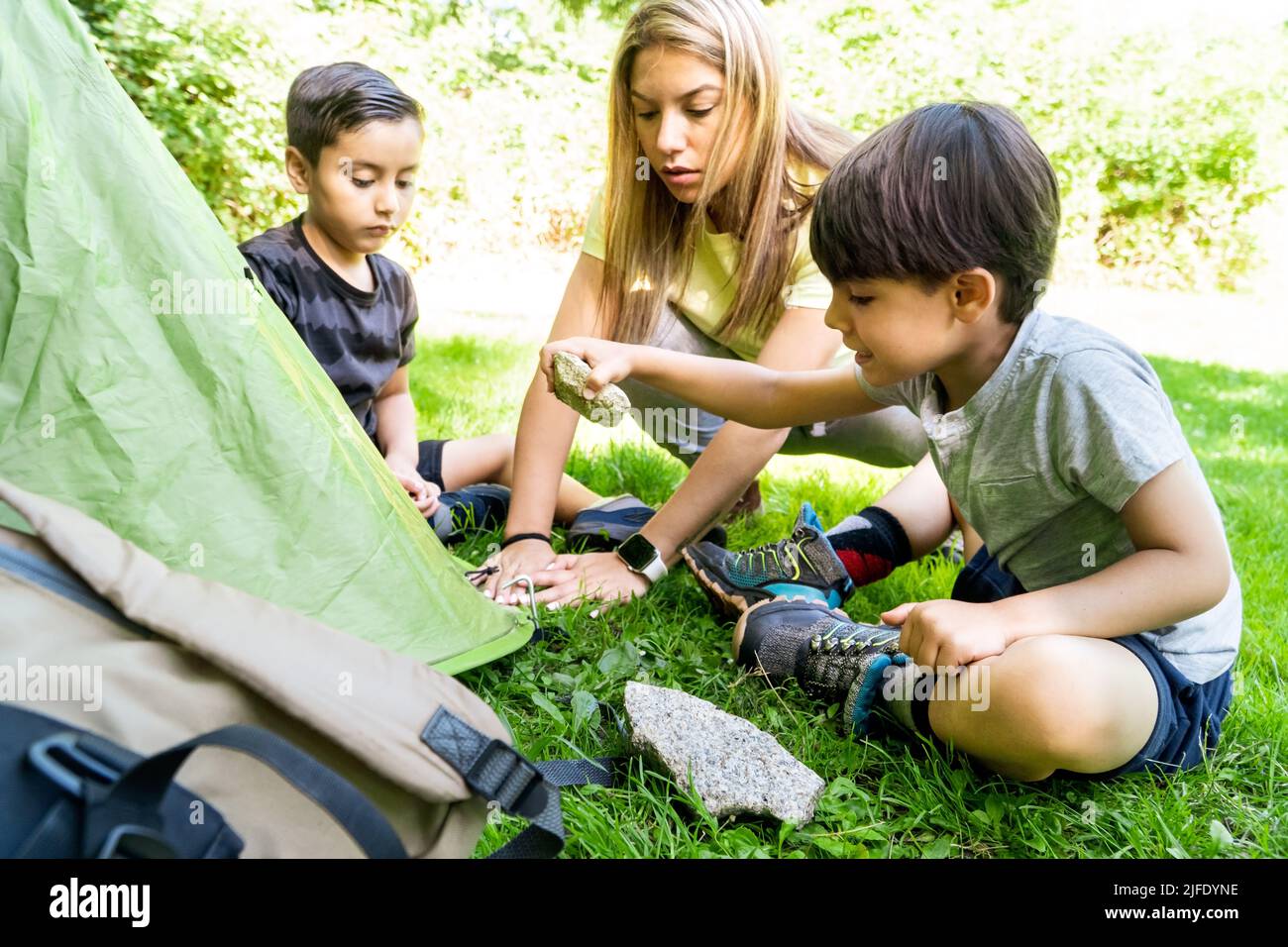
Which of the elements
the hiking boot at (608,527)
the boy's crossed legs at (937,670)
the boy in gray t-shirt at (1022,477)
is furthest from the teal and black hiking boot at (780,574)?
the boy in gray t-shirt at (1022,477)

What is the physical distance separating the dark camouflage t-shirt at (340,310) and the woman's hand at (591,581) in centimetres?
63

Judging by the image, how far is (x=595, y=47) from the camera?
10.0 meters

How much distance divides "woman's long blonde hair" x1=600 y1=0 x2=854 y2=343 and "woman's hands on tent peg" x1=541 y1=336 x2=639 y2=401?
0.50 metres

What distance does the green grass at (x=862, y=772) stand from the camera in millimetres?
1299

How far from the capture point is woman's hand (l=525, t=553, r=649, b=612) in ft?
6.35

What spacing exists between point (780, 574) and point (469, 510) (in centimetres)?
76

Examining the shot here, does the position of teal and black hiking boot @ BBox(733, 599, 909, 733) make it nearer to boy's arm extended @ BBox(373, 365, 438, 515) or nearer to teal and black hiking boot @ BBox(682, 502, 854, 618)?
teal and black hiking boot @ BBox(682, 502, 854, 618)

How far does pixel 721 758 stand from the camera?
1.37 metres

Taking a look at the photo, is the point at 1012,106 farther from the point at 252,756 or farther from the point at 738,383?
the point at 252,756

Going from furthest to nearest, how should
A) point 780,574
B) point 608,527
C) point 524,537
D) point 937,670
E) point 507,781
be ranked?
point 608,527 < point 524,537 < point 780,574 < point 937,670 < point 507,781

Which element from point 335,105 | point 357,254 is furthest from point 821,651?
point 335,105

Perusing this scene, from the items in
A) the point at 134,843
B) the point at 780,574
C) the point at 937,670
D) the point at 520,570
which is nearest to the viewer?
the point at 134,843

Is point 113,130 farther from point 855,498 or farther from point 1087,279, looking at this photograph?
point 1087,279
